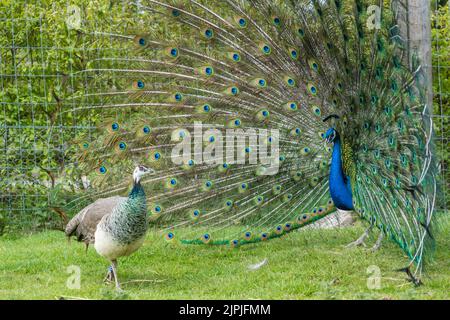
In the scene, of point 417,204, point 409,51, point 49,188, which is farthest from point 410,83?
point 49,188

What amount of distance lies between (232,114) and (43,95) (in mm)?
2483

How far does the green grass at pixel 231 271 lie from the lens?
458 cm

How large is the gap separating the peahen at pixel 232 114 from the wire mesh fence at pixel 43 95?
136cm

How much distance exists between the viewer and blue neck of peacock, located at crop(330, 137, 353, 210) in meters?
5.10

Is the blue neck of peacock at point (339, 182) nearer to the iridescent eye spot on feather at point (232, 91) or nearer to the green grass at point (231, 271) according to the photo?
the green grass at point (231, 271)

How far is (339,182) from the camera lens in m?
5.10

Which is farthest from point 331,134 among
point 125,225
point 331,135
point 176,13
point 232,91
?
point 125,225

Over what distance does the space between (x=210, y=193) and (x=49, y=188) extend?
2173 millimetres

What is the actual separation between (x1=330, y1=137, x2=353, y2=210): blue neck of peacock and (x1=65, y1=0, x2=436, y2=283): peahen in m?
0.11

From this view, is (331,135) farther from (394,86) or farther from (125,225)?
(125,225)

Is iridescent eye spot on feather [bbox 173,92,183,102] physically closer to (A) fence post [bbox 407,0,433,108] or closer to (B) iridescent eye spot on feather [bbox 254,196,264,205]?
(B) iridescent eye spot on feather [bbox 254,196,264,205]

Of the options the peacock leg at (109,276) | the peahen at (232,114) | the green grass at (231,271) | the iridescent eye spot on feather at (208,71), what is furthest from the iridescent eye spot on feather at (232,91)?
the peacock leg at (109,276)

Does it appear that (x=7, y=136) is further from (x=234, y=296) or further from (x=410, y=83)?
(x=410, y=83)

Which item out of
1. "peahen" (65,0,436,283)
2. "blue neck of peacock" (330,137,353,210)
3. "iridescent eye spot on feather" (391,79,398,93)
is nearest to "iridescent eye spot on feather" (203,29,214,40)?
"peahen" (65,0,436,283)
